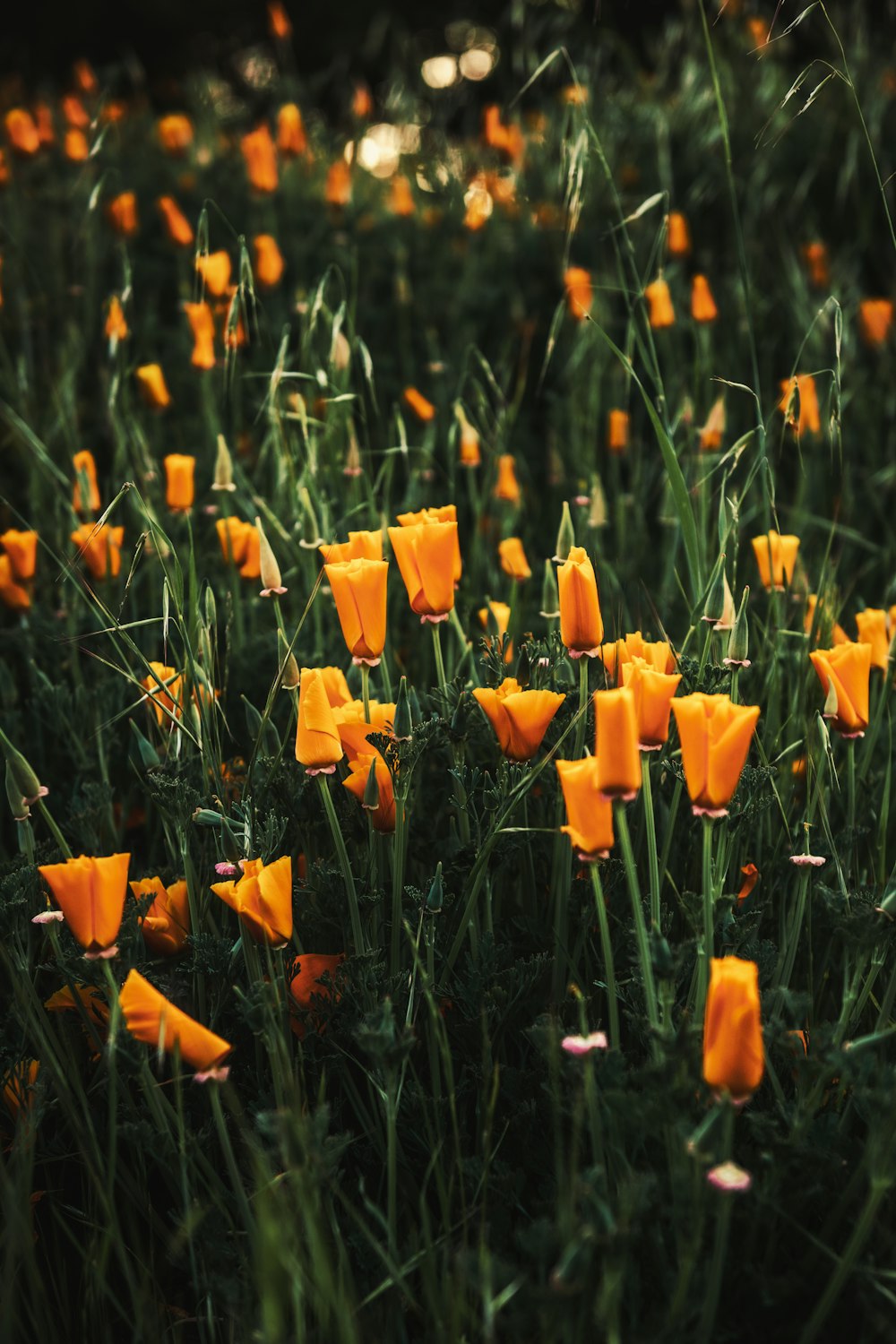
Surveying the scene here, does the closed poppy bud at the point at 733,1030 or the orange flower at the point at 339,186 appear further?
the orange flower at the point at 339,186

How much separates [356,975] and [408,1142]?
0.21 meters

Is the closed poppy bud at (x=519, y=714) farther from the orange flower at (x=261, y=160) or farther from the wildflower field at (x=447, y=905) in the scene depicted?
the orange flower at (x=261, y=160)

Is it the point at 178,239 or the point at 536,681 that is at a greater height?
the point at 178,239

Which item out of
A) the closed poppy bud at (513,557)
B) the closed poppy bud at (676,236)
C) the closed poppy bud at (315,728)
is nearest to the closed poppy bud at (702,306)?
the closed poppy bud at (676,236)

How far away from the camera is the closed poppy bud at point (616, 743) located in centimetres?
101

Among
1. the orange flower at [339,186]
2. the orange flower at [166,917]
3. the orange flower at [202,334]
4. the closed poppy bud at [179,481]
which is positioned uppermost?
the orange flower at [339,186]

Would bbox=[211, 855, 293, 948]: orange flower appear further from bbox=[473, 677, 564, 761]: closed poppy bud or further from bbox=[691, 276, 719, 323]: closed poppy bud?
bbox=[691, 276, 719, 323]: closed poppy bud

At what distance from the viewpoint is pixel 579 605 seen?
4.31 feet

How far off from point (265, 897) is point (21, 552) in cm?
104

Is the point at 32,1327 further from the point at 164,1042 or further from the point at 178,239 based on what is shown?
the point at 178,239

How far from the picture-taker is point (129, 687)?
6.57ft

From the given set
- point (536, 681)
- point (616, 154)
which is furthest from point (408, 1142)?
point (616, 154)

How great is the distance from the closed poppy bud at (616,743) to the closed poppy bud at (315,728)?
1.13 ft

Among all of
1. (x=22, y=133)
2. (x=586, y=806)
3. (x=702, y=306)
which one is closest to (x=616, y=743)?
(x=586, y=806)
